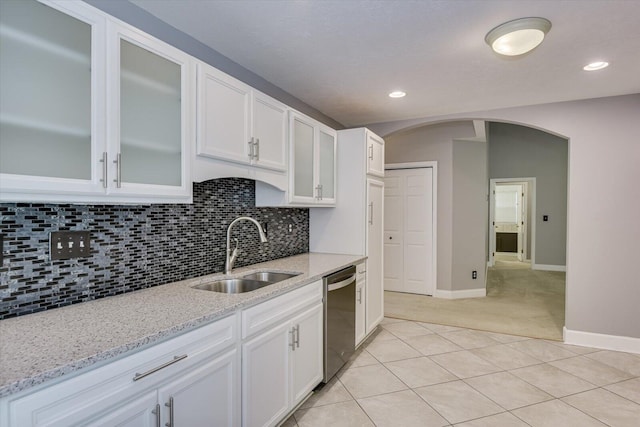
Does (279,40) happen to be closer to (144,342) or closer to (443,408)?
(144,342)

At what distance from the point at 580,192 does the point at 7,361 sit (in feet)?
14.2

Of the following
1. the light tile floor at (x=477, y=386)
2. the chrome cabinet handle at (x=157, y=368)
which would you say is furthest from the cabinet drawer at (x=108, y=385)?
the light tile floor at (x=477, y=386)

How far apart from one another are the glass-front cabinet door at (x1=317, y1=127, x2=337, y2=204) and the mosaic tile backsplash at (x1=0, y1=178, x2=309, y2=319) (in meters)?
0.67

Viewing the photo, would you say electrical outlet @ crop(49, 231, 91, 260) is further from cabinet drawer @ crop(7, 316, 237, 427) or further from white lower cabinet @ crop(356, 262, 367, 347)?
white lower cabinet @ crop(356, 262, 367, 347)

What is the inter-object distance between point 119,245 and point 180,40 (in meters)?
1.33

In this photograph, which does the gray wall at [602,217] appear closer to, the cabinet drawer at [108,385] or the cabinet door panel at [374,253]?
the cabinet door panel at [374,253]

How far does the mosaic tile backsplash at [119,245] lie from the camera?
1.44 meters

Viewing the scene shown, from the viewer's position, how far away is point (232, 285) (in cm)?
239

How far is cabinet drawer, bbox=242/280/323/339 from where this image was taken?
1799 millimetres

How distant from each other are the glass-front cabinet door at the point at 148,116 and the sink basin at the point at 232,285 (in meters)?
0.75

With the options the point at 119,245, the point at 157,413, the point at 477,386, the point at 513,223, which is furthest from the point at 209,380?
the point at 513,223

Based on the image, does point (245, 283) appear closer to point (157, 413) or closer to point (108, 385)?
point (157, 413)

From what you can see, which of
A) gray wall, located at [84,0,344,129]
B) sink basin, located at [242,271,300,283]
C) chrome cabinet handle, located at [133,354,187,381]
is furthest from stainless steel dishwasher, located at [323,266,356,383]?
gray wall, located at [84,0,344,129]

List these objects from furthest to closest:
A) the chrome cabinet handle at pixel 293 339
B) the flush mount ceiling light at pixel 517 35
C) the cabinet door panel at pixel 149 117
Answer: the chrome cabinet handle at pixel 293 339 → the flush mount ceiling light at pixel 517 35 → the cabinet door panel at pixel 149 117
